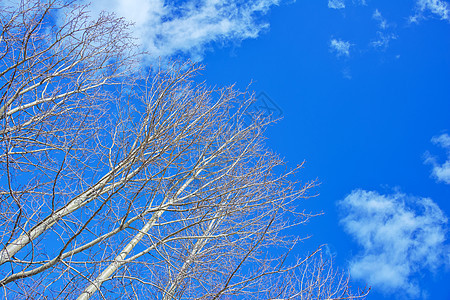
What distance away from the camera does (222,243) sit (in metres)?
4.60

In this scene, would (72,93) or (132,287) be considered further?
(72,93)

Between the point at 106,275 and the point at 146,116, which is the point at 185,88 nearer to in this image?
the point at 146,116

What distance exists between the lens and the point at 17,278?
281 centimetres

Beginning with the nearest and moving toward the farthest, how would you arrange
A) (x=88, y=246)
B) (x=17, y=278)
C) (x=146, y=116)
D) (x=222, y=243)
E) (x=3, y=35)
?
(x=17, y=278)
(x=88, y=246)
(x=3, y=35)
(x=146, y=116)
(x=222, y=243)

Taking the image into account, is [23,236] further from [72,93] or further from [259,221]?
[259,221]

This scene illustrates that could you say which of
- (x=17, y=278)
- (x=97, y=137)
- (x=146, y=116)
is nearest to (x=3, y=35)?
(x=97, y=137)

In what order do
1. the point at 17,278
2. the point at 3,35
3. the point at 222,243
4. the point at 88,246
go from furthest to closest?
the point at 222,243 → the point at 3,35 → the point at 88,246 → the point at 17,278

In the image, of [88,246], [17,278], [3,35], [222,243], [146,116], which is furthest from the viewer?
[222,243]

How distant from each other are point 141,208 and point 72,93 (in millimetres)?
2286

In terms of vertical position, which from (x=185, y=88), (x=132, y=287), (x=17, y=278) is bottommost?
(x=17, y=278)

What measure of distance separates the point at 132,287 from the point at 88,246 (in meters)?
0.68

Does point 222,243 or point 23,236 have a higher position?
point 222,243

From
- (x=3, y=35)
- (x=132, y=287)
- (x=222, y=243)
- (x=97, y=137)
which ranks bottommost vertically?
(x=132, y=287)

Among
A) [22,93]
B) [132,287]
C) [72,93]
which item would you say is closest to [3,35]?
[22,93]
